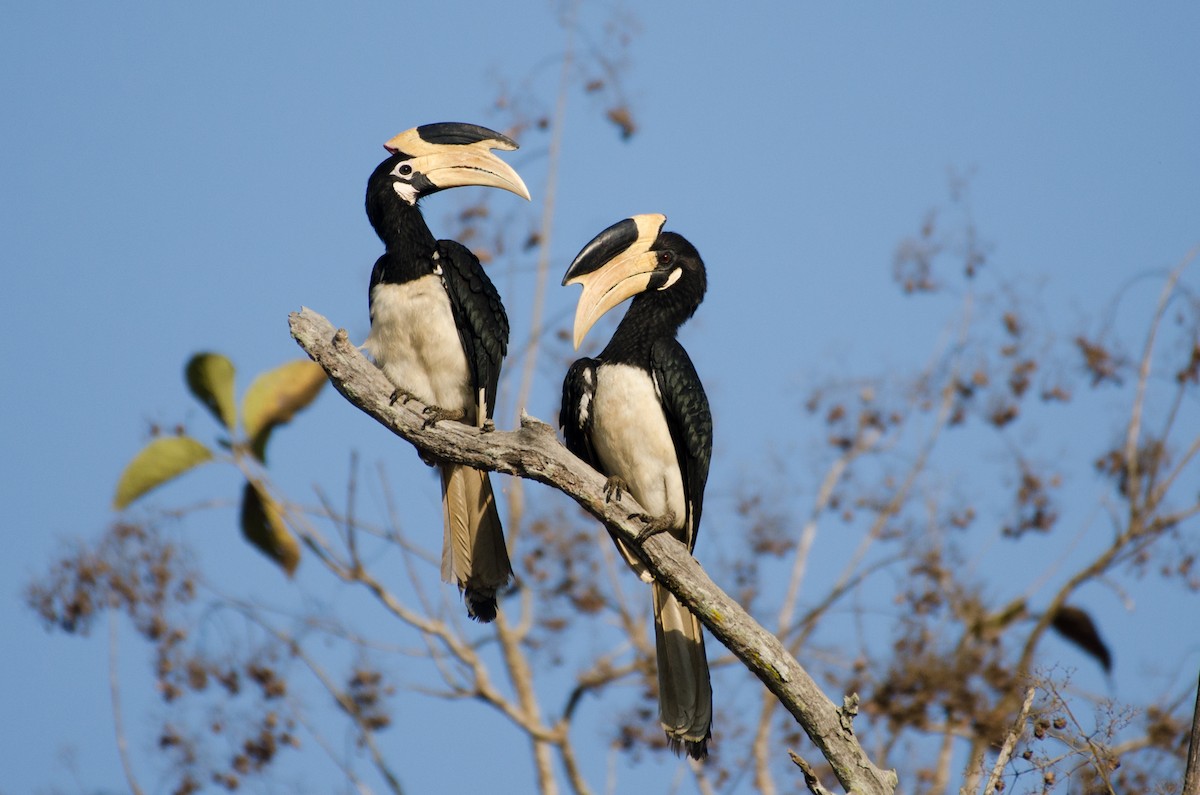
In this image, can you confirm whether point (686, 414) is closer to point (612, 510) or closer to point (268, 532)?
point (612, 510)

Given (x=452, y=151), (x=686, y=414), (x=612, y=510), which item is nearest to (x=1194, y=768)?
(x=612, y=510)

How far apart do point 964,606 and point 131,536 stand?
21.5ft

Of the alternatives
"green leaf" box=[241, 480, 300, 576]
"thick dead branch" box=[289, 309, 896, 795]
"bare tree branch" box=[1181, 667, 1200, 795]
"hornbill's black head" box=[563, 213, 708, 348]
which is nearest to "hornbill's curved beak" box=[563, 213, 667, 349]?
"hornbill's black head" box=[563, 213, 708, 348]

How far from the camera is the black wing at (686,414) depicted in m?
6.47

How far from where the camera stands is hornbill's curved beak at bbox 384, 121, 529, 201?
7.27 metres

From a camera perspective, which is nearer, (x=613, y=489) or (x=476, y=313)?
(x=613, y=489)

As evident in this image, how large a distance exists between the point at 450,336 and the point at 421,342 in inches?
6.0

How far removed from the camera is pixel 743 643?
545 cm

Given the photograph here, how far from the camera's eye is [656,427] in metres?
6.38

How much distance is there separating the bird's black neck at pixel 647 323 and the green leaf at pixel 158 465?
410 cm

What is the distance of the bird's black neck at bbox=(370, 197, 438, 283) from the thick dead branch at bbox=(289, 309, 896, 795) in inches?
41.9

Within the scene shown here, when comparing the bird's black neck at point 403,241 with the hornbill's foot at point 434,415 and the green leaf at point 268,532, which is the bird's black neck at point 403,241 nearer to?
the hornbill's foot at point 434,415

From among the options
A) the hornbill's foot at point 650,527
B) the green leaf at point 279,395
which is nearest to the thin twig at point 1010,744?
the hornbill's foot at point 650,527

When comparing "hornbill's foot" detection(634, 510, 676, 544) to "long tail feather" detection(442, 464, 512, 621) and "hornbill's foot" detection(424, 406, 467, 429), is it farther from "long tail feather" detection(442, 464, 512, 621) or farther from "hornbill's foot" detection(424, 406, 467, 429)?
"long tail feather" detection(442, 464, 512, 621)
